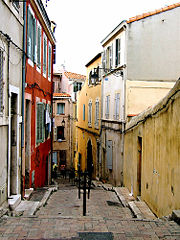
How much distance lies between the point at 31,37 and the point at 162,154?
20.0 ft

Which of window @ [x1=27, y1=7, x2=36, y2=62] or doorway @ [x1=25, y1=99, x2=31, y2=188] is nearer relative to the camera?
window @ [x1=27, y1=7, x2=36, y2=62]

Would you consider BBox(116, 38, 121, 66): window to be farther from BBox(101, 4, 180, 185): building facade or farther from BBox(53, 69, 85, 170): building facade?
BBox(53, 69, 85, 170): building facade

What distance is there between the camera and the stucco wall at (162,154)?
6821 mm

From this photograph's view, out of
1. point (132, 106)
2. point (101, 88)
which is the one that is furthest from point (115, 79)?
point (101, 88)

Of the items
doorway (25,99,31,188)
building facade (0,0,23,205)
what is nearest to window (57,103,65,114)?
doorway (25,99,31,188)

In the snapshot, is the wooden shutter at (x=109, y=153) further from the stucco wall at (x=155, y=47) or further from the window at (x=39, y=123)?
the window at (x=39, y=123)

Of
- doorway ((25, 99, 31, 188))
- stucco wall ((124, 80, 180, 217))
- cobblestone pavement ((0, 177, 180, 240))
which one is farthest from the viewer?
doorway ((25, 99, 31, 188))

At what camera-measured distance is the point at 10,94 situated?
Answer: 26.6 ft

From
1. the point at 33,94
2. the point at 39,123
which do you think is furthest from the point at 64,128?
the point at 33,94

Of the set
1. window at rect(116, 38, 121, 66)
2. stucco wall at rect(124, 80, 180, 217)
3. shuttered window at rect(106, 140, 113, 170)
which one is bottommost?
shuttered window at rect(106, 140, 113, 170)

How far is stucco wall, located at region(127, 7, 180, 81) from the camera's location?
16547mm

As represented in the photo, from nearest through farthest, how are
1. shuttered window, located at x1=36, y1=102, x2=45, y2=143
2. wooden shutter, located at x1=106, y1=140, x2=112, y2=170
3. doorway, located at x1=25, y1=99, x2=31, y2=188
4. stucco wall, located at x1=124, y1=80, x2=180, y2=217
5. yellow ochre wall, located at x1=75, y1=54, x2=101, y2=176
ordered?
stucco wall, located at x1=124, y1=80, x2=180, y2=217 < doorway, located at x1=25, y1=99, x2=31, y2=188 < shuttered window, located at x1=36, y1=102, x2=45, y2=143 < wooden shutter, located at x1=106, y1=140, x2=112, y2=170 < yellow ochre wall, located at x1=75, y1=54, x2=101, y2=176

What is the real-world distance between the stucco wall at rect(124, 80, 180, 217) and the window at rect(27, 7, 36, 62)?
4.39 metres

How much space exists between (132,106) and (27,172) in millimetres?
6931
